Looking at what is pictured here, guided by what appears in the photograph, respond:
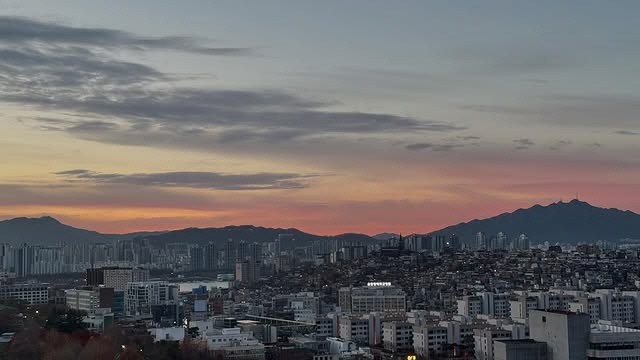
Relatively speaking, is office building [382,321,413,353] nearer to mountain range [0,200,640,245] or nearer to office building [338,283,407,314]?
office building [338,283,407,314]

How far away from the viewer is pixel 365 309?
28.4 meters

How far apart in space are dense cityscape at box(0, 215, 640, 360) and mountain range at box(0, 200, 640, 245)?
90.3 ft

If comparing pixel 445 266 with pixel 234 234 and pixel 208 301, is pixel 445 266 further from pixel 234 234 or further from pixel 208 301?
pixel 234 234

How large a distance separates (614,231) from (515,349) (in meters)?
87.9

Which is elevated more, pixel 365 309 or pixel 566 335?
pixel 566 335

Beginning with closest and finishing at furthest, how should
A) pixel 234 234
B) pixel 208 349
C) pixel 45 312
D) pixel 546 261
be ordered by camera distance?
1. pixel 208 349
2. pixel 45 312
3. pixel 546 261
4. pixel 234 234

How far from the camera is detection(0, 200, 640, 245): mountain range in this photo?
8612 cm

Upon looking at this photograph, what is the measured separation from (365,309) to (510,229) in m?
67.9

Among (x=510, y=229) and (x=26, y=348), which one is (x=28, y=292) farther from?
(x=510, y=229)

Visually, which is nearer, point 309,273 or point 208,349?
point 208,349

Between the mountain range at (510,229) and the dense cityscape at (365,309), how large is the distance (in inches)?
1084

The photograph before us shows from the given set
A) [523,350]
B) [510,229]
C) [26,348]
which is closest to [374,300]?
[26,348]

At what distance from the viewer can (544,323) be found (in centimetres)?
1356

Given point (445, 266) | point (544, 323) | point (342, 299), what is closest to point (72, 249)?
point (445, 266)
